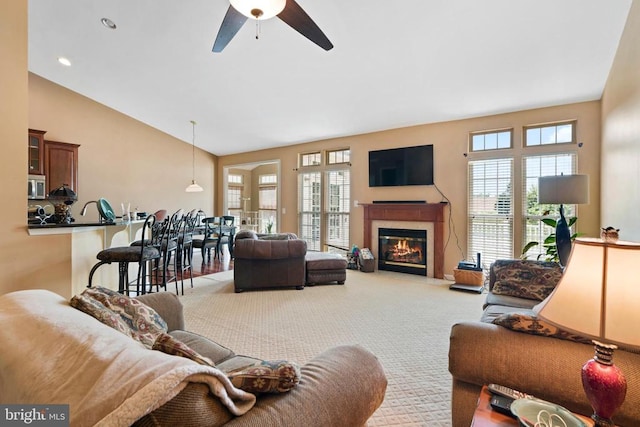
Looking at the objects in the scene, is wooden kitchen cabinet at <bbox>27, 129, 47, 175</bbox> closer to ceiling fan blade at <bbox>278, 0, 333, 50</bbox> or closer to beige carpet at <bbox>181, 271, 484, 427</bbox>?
beige carpet at <bbox>181, 271, 484, 427</bbox>

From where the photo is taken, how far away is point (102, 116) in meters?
6.13

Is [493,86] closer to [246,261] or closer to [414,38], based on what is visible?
[414,38]

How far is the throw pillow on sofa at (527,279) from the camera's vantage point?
256 centimetres

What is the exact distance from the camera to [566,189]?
2.96 metres

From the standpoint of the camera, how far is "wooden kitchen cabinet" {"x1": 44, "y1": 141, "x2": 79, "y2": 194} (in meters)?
5.20

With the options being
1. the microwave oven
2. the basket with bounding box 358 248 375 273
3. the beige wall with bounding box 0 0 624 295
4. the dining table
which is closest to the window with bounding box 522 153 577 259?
the beige wall with bounding box 0 0 624 295

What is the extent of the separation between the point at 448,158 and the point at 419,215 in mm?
1074

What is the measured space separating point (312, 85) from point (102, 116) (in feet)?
15.7

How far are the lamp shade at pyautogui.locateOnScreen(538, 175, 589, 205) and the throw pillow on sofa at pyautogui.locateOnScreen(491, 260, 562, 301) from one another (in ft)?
2.36

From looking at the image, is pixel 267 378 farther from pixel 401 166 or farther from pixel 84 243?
pixel 401 166

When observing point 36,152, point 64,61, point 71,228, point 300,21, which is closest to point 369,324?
point 300,21

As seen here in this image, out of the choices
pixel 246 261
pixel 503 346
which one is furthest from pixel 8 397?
pixel 246 261

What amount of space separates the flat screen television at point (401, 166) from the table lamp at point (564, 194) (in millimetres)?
2134

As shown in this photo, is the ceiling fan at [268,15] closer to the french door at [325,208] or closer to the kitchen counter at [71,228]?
the kitchen counter at [71,228]
